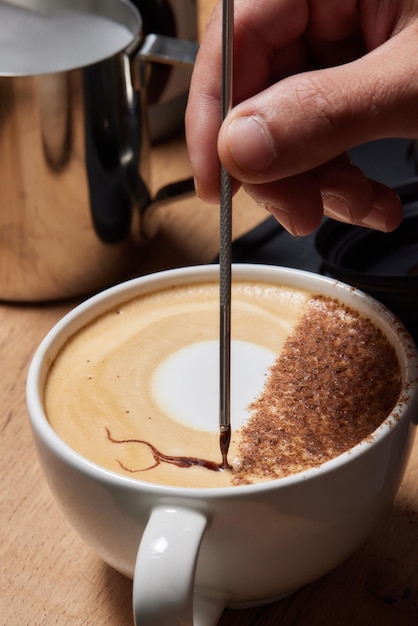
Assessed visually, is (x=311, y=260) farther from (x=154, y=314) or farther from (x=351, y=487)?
(x=351, y=487)

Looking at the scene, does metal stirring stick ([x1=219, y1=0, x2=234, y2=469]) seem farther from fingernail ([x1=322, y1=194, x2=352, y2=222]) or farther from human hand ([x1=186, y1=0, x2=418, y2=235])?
fingernail ([x1=322, y1=194, x2=352, y2=222])

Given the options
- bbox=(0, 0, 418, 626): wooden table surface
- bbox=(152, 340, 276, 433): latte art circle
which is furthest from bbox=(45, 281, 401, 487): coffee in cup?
bbox=(0, 0, 418, 626): wooden table surface

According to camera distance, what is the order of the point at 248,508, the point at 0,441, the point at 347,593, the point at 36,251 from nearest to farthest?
the point at 248,508
the point at 347,593
the point at 0,441
the point at 36,251

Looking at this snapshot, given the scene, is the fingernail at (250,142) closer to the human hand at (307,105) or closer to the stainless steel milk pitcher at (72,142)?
the human hand at (307,105)

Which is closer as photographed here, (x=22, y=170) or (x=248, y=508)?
(x=248, y=508)

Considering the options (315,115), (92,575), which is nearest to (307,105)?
(315,115)

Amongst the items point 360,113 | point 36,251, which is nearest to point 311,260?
point 36,251

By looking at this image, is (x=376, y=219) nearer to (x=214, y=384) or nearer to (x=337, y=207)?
(x=337, y=207)
